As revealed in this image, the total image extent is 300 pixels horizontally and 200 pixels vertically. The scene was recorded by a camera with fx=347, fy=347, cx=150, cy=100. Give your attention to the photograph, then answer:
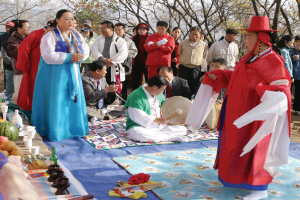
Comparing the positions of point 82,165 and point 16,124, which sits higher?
point 16,124

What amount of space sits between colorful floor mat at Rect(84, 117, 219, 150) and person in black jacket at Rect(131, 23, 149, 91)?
2.28 m

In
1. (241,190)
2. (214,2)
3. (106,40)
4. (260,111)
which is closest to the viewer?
(260,111)

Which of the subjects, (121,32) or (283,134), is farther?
(121,32)

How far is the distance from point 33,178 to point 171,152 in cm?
200

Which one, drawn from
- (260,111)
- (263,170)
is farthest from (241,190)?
(260,111)

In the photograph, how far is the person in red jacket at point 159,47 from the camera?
288 inches

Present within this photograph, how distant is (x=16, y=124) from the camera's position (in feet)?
15.4

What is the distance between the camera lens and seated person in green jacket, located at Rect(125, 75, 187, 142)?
508 centimetres

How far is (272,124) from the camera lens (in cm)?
301

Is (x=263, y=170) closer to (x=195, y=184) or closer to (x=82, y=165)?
(x=195, y=184)

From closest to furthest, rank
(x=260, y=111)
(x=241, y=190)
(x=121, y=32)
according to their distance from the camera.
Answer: (x=260, y=111), (x=241, y=190), (x=121, y=32)

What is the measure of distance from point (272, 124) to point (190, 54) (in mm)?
4740

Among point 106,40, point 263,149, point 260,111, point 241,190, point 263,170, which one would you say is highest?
point 106,40

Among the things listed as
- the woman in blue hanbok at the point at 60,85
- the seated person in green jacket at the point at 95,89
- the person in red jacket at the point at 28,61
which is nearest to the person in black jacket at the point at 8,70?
the person in red jacket at the point at 28,61
